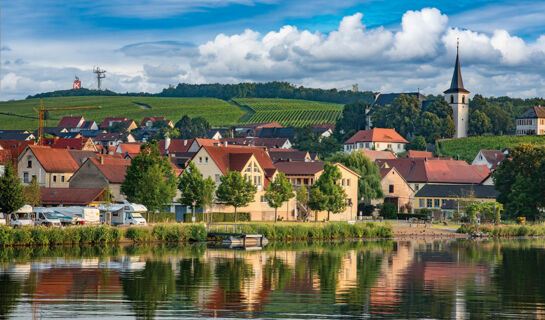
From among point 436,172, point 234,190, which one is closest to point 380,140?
point 436,172

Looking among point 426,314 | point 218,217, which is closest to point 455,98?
point 218,217

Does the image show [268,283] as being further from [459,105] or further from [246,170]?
[459,105]

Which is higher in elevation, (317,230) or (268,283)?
(317,230)

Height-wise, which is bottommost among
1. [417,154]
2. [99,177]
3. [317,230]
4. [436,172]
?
[317,230]

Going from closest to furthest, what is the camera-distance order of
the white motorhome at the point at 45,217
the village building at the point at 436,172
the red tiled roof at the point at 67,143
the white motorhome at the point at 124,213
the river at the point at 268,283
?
the river at the point at 268,283 → the white motorhome at the point at 45,217 → the white motorhome at the point at 124,213 → the village building at the point at 436,172 → the red tiled roof at the point at 67,143

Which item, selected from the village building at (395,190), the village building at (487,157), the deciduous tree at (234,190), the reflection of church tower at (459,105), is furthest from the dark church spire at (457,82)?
the deciduous tree at (234,190)

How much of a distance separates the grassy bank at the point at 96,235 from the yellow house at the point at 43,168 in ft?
95.7

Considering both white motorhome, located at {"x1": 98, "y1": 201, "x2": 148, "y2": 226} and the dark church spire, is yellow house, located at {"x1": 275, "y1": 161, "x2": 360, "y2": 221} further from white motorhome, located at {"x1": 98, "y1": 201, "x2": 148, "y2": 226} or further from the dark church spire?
the dark church spire

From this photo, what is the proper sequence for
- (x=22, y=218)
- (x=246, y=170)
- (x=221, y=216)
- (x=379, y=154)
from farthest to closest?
(x=379, y=154), (x=246, y=170), (x=221, y=216), (x=22, y=218)

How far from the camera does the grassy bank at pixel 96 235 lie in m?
61.6

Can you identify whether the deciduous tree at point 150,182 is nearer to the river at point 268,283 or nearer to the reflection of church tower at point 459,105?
the river at point 268,283

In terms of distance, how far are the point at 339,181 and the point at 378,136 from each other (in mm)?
72244

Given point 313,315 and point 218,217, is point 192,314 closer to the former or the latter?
point 313,315

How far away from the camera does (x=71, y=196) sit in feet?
269
